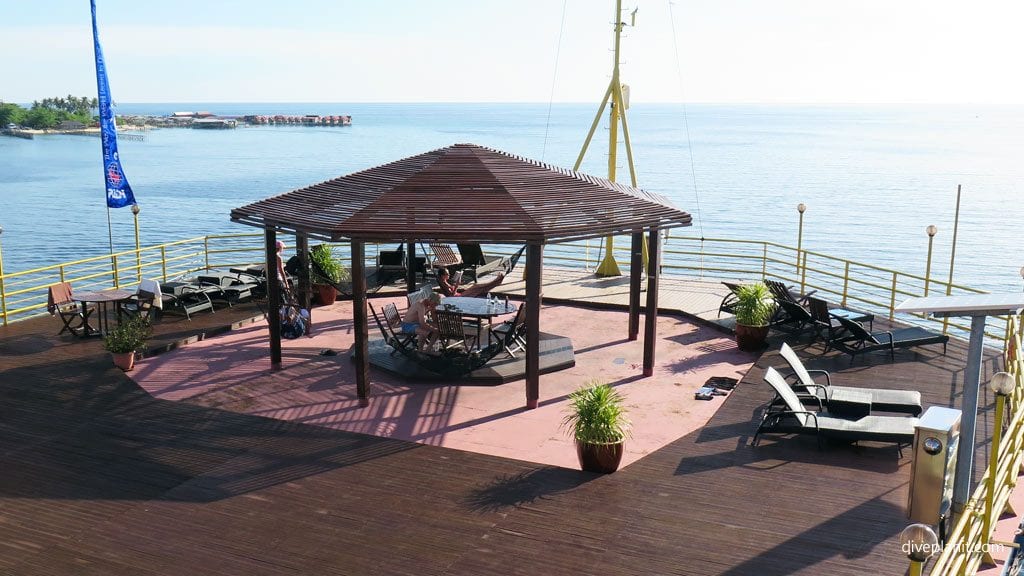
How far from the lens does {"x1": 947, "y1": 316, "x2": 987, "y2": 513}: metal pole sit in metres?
6.64

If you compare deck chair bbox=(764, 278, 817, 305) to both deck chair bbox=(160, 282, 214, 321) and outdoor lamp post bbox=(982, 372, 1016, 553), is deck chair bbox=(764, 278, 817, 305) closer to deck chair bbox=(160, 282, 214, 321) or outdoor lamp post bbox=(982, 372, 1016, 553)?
outdoor lamp post bbox=(982, 372, 1016, 553)

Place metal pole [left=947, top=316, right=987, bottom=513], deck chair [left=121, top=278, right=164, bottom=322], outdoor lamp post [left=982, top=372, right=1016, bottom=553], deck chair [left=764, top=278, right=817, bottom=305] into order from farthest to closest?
deck chair [left=121, top=278, right=164, bottom=322]
deck chair [left=764, top=278, right=817, bottom=305]
metal pole [left=947, top=316, right=987, bottom=513]
outdoor lamp post [left=982, top=372, right=1016, bottom=553]

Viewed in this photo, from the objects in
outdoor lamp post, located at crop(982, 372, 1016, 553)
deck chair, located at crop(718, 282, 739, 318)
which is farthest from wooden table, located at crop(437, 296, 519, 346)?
outdoor lamp post, located at crop(982, 372, 1016, 553)

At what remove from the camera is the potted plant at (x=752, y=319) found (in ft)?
43.5

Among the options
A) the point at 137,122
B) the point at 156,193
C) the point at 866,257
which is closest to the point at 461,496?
the point at 866,257

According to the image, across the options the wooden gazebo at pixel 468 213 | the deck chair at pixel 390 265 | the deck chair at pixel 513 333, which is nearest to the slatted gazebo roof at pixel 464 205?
the wooden gazebo at pixel 468 213

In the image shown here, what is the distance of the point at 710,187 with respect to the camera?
7575cm

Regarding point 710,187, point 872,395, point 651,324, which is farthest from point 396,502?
point 710,187

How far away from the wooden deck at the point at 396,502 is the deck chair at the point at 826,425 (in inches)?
8.0

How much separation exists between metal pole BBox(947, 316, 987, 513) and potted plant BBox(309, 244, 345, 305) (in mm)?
11505

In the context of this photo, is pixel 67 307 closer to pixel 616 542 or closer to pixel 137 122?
pixel 616 542

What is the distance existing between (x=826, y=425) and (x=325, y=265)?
10.1 m

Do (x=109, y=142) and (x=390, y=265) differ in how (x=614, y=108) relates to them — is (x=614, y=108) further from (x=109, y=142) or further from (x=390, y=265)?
(x=109, y=142)

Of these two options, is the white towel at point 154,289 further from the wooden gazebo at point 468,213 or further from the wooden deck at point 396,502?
the wooden deck at point 396,502
